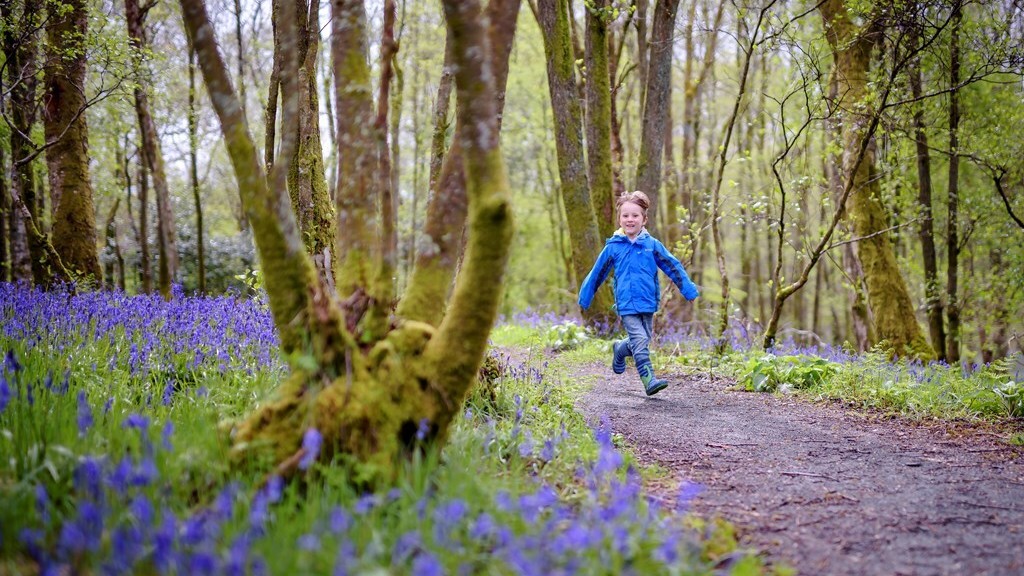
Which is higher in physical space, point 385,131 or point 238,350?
point 385,131

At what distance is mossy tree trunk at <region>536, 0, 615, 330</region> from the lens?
10.1m

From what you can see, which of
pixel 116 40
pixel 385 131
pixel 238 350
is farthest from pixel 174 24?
pixel 385 131

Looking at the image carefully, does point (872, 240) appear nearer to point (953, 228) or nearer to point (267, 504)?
point (953, 228)

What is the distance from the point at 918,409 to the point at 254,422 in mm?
5994

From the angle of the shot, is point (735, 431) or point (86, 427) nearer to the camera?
point (86, 427)

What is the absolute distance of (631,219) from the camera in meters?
6.46

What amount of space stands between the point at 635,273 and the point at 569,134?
4.61 m

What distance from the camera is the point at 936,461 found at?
169 inches

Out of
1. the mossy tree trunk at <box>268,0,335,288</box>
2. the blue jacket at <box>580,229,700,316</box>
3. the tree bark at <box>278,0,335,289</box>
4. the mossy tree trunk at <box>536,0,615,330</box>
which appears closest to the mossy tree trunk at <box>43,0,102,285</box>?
the mossy tree trunk at <box>268,0,335,288</box>

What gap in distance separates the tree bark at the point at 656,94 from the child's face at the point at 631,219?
190 inches

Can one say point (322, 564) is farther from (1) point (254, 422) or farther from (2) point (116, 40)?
(2) point (116, 40)

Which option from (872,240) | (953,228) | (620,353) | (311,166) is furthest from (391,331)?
(953,228)

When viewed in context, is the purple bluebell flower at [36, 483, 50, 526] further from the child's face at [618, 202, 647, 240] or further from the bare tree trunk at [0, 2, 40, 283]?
the bare tree trunk at [0, 2, 40, 283]

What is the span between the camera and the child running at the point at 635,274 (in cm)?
635
